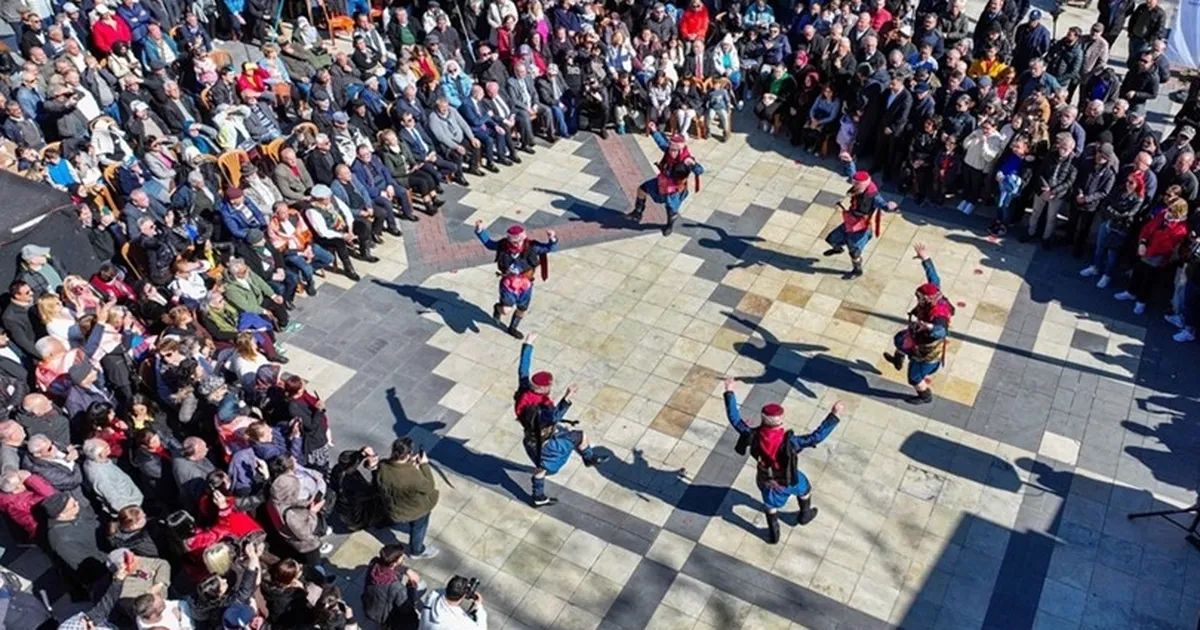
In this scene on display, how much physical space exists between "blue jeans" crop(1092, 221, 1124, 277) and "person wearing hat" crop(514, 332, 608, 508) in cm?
781

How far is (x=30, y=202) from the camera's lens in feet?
39.1

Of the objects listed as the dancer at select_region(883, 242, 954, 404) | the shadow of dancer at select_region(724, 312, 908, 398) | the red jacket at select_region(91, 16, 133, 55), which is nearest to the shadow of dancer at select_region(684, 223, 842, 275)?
the shadow of dancer at select_region(724, 312, 908, 398)

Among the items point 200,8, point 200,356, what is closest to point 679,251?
point 200,356

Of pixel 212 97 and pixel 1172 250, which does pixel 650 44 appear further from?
pixel 1172 250

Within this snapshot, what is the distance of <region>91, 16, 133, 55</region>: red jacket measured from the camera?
17.3m

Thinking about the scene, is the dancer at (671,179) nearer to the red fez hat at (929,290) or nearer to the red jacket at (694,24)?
the red fez hat at (929,290)

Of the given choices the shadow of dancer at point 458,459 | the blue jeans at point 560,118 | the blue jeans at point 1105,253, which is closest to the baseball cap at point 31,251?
the shadow of dancer at point 458,459

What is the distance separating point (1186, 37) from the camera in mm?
16938

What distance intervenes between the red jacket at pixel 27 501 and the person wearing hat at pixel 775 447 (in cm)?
613

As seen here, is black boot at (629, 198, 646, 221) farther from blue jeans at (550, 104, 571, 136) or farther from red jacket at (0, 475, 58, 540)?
red jacket at (0, 475, 58, 540)

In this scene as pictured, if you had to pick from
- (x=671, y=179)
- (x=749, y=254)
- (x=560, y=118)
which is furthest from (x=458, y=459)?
(x=560, y=118)

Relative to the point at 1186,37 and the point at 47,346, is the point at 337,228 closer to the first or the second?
the point at 47,346

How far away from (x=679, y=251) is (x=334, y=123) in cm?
526

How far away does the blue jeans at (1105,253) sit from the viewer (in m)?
13.5
